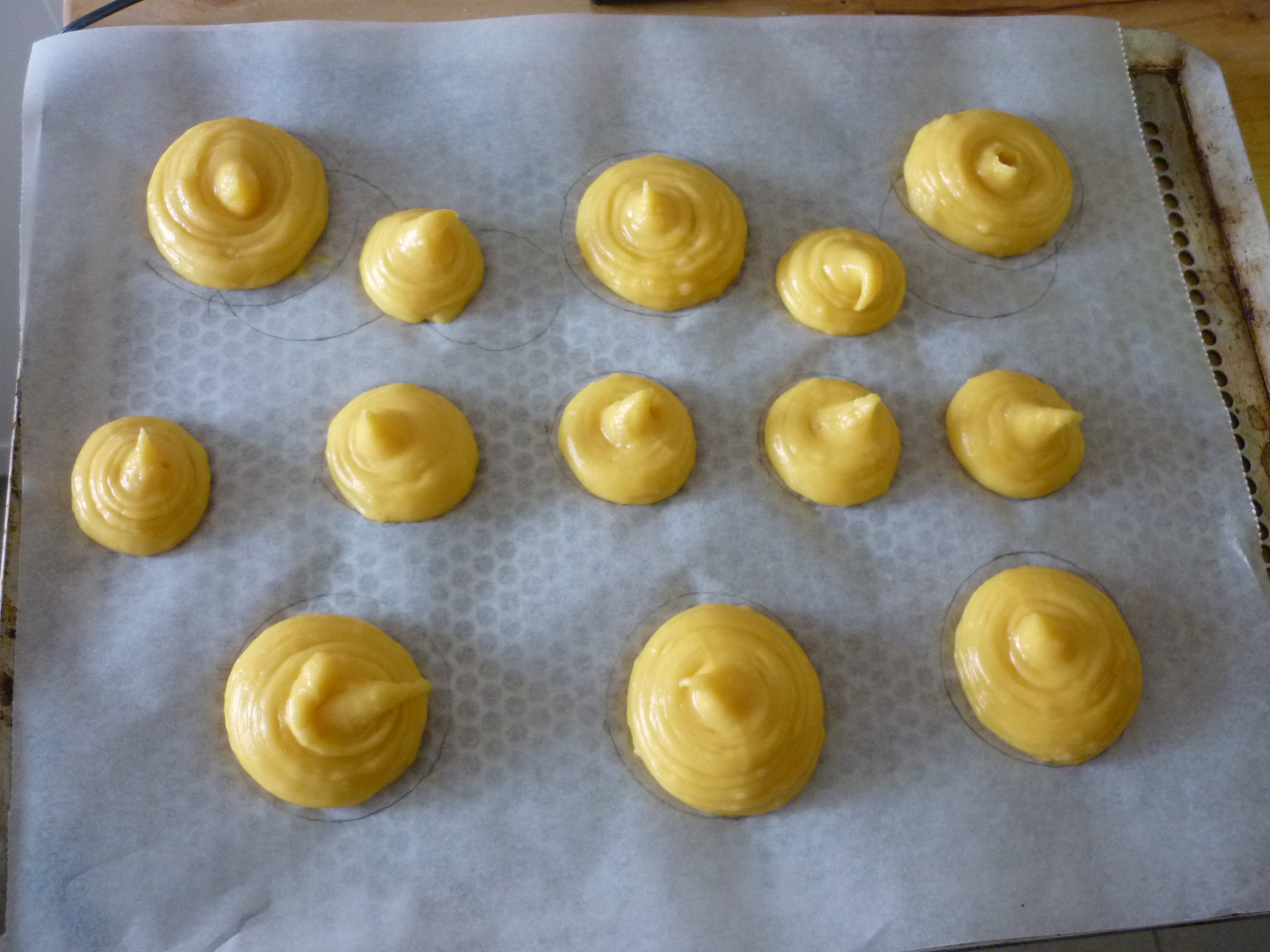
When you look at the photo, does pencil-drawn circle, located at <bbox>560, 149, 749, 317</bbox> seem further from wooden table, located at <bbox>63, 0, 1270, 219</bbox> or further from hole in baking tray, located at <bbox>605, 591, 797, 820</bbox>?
hole in baking tray, located at <bbox>605, 591, 797, 820</bbox>

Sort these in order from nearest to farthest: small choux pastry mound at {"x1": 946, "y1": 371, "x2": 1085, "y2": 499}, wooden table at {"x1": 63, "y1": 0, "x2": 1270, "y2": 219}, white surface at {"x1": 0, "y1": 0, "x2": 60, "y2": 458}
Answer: small choux pastry mound at {"x1": 946, "y1": 371, "x2": 1085, "y2": 499} < wooden table at {"x1": 63, "y1": 0, "x2": 1270, "y2": 219} < white surface at {"x1": 0, "y1": 0, "x2": 60, "y2": 458}

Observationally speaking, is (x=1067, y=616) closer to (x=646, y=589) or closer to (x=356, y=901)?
(x=646, y=589)

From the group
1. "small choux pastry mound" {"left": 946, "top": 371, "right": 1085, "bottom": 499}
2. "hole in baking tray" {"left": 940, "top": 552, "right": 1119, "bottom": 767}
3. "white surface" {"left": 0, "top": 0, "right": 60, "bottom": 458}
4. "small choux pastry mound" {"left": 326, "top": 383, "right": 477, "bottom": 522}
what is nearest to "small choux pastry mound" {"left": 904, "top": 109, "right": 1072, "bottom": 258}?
"small choux pastry mound" {"left": 946, "top": 371, "right": 1085, "bottom": 499}

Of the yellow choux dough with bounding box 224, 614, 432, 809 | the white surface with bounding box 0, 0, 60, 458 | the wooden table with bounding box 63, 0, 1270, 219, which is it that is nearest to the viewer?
the yellow choux dough with bounding box 224, 614, 432, 809

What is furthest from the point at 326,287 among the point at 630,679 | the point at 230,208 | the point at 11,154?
the point at 11,154

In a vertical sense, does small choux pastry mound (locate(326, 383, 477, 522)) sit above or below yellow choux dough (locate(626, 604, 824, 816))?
above

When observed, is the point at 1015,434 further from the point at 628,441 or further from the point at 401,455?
the point at 401,455
